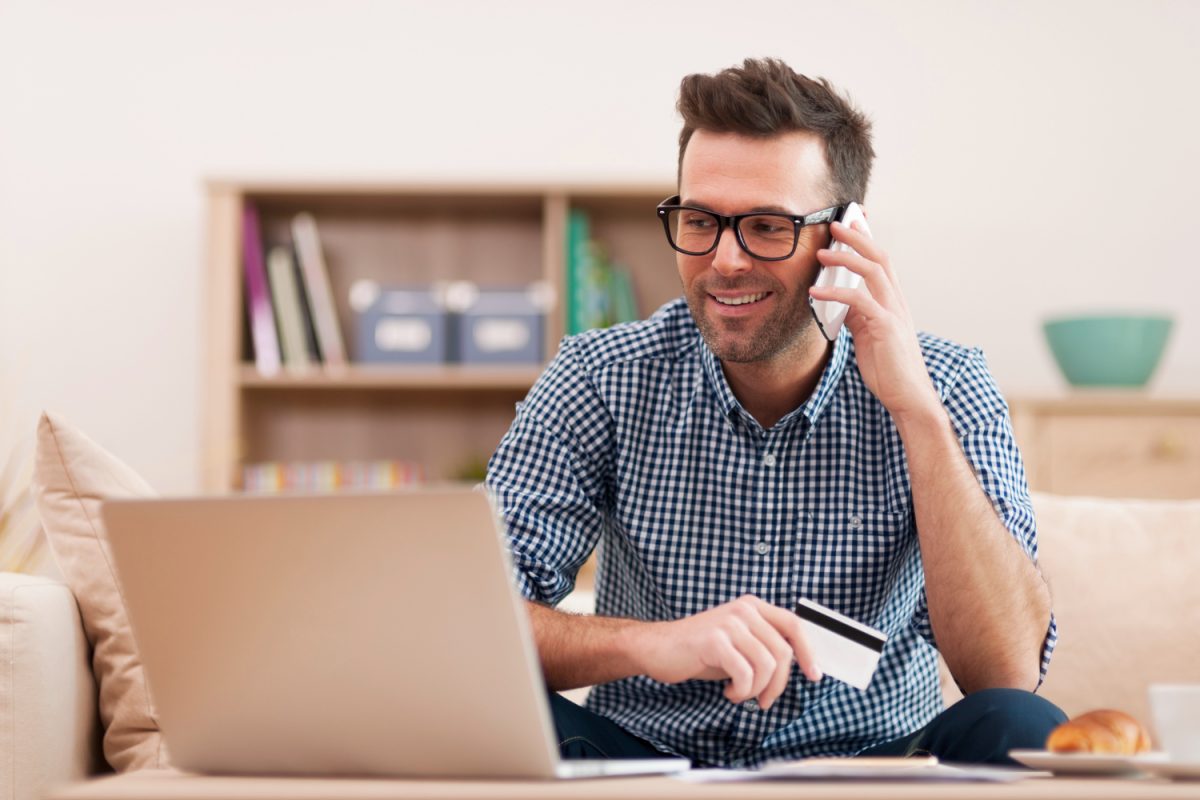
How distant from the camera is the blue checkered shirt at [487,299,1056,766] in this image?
57.9 inches

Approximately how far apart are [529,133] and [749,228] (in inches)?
77.9

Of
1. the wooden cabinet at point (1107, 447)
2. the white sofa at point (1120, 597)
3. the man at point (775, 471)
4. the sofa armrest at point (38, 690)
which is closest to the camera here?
the sofa armrest at point (38, 690)

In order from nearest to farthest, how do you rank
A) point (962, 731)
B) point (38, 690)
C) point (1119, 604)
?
point (962, 731), point (38, 690), point (1119, 604)

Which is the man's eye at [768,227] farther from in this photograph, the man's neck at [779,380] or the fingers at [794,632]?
the fingers at [794,632]

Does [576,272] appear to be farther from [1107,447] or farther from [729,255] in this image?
[729,255]

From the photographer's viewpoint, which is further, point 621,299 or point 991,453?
point 621,299

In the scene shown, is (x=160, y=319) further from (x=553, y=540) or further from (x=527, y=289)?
(x=553, y=540)

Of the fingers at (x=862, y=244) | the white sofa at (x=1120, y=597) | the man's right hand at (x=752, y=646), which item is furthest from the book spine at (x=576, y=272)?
the man's right hand at (x=752, y=646)

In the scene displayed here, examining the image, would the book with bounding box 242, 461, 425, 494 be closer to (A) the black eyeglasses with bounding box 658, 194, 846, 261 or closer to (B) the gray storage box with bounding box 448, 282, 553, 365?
(B) the gray storage box with bounding box 448, 282, 553, 365

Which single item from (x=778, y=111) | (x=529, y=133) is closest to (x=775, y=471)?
(x=778, y=111)

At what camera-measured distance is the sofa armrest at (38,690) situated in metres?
1.25

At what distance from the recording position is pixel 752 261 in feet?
5.00

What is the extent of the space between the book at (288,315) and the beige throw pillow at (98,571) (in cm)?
161

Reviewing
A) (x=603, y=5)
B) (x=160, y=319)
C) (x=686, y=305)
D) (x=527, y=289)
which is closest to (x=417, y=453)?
(x=527, y=289)
